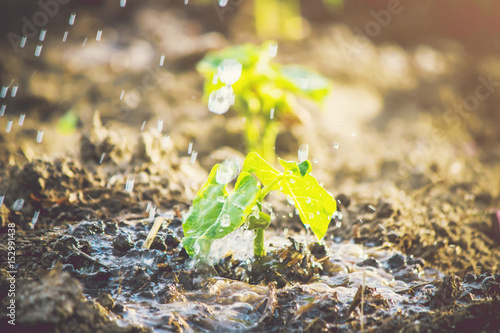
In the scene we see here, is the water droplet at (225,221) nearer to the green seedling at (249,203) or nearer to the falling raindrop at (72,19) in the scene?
the green seedling at (249,203)

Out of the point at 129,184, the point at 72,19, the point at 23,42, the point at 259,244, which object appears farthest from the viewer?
the point at 72,19

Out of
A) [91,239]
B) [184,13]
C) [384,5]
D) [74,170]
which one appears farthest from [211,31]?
[91,239]

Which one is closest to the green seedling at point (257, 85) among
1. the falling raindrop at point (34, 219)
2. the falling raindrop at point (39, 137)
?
the falling raindrop at point (34, 219)

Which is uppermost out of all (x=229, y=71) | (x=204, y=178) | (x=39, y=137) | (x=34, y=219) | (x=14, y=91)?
(x=229, y=71)

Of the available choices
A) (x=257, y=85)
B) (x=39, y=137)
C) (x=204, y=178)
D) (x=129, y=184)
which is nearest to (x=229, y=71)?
(x=257, y=85)

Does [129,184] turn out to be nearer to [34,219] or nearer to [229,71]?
[34,219]

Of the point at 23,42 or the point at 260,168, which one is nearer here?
the point at 260,168

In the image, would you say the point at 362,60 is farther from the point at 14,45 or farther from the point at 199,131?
the point at 14,45

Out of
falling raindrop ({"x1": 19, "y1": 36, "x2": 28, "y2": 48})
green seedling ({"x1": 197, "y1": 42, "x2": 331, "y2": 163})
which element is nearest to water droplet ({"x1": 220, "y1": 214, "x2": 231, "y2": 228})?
green seedling ({"x1": 197, "y1": 42, "x2": 331, "y2": 163})
